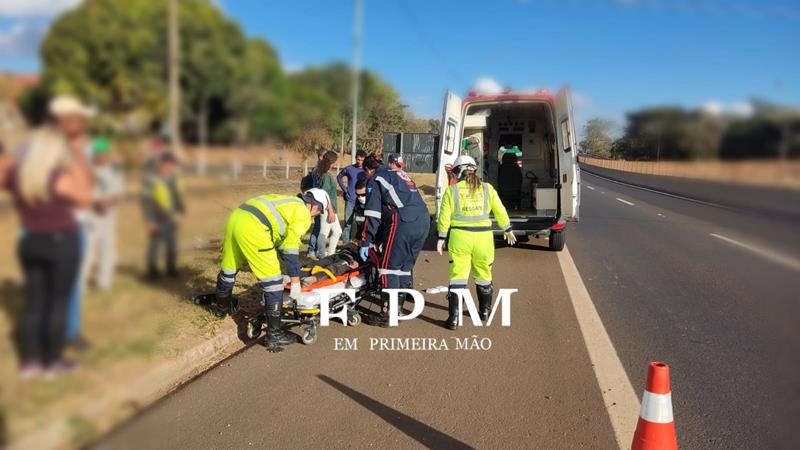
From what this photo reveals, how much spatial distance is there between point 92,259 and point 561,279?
23.2 feet

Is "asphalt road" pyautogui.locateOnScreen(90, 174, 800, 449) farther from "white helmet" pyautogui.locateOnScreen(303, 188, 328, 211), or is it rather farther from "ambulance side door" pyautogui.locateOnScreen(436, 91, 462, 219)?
"ambulance side door" pyautogui.locateOnScreen(436, 91, 462, 219)

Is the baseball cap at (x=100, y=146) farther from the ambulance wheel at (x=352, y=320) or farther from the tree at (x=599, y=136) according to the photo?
the ambulance wheel at (x=352, y=320)

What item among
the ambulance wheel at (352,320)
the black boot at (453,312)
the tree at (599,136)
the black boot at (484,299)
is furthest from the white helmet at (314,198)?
the tree at (599,136)

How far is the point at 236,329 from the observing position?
493cm

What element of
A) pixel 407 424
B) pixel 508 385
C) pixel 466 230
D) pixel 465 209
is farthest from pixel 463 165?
pixel 407 424

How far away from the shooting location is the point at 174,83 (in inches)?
24.2

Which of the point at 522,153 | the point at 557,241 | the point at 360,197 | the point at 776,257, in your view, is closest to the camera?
the point at 776,257

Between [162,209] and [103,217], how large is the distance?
2.9 inches

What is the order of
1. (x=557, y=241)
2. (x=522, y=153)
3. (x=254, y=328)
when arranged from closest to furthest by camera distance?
1. (x=254, y=328)
2. (x=557, y=241)
3. (x=522, y=153)

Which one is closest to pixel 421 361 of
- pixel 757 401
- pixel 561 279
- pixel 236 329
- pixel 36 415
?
pixel 236 329

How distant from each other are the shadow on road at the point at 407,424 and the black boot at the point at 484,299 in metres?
1.97

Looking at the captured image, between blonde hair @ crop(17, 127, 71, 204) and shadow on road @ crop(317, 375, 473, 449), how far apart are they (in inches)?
111

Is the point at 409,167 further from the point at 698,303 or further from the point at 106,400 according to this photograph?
the point at 106,400

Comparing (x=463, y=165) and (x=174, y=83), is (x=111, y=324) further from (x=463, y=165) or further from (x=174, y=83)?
(x=463, y=165)
